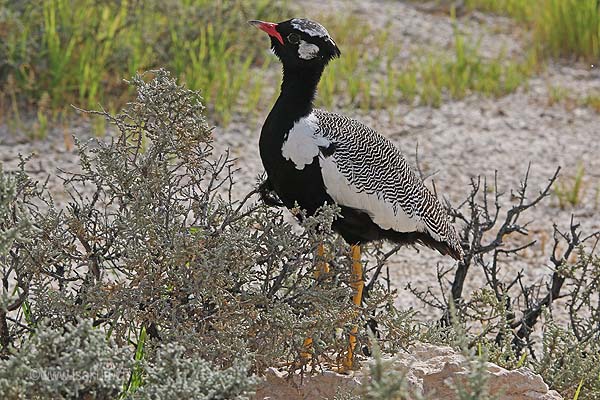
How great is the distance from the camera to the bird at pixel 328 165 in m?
3.20

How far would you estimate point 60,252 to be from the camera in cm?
289

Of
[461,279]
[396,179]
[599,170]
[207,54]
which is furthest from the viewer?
[207,54]

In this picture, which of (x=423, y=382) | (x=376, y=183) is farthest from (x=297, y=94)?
(x=423, y=382)

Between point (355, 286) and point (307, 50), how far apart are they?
740 mm

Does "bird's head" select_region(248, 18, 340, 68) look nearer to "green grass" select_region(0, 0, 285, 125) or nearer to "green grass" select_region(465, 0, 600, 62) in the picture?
"green grass" select_region(0, 0, 285, 125)

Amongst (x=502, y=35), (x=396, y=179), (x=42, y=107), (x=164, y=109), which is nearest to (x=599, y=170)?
(x=502, y=35)

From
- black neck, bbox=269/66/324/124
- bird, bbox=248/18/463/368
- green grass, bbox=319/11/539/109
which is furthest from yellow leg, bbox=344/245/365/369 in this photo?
green grass, bbox=319/11/539/109

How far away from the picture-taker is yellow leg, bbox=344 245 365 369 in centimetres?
301

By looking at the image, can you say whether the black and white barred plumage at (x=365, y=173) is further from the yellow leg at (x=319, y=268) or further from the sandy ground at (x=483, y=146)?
the sandy ground at (x=483, y=146)

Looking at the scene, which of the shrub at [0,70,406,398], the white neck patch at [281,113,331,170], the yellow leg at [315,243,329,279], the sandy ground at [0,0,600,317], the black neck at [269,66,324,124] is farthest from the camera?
the sandy ground at [0,0,600,317]

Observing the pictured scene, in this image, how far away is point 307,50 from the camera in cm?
332

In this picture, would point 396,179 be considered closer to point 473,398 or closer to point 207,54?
point 473,398

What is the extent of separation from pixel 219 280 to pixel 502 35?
532cm

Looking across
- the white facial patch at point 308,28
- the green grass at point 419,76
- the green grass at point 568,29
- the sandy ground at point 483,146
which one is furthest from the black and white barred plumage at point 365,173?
the green grass at point 568,29
